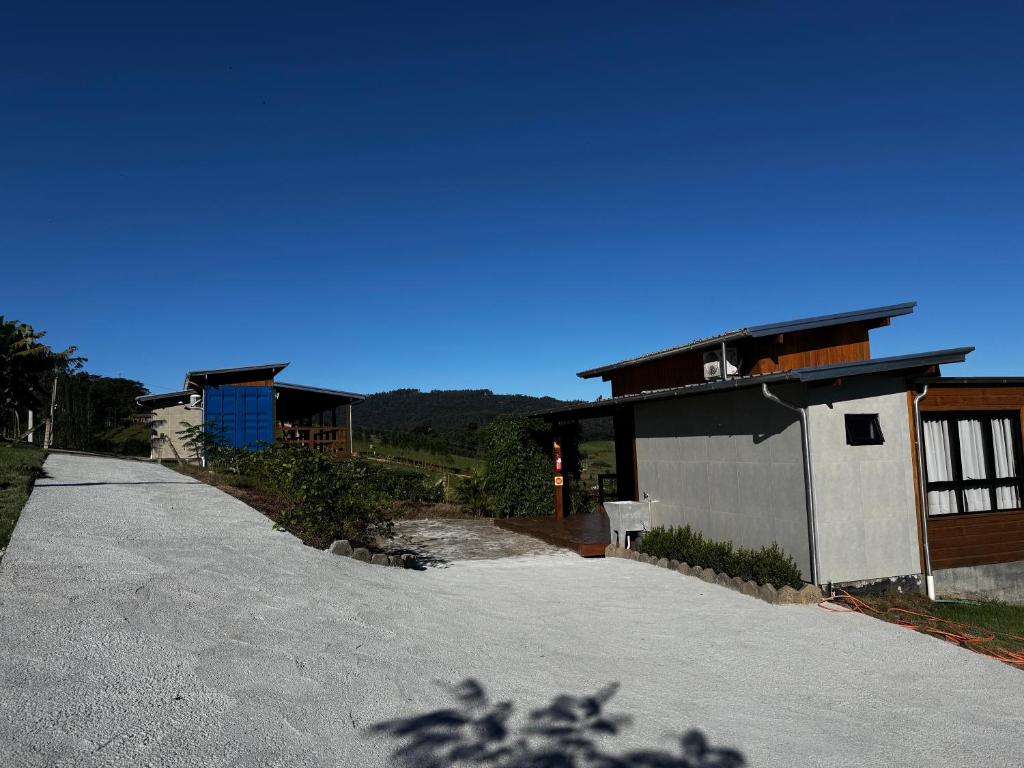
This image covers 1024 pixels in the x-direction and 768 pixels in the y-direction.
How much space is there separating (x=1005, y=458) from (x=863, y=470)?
3.19m

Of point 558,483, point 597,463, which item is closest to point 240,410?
point 558,483

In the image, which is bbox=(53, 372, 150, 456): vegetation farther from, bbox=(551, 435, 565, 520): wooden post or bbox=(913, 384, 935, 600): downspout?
bbox=(913, 384, 935, 600): downspout

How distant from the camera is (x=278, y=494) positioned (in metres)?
13.6

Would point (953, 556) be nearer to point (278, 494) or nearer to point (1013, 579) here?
point (1013, 579)

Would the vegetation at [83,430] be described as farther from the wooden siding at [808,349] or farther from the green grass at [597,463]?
the wooden siding at [808,349]

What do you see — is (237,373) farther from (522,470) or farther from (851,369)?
(851,369)

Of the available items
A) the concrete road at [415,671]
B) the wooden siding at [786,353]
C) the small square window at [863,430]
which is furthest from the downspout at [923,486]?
the wooden siding at [786,353]

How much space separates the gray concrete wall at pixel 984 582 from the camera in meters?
8.98

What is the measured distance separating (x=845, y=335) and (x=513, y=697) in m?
11.7

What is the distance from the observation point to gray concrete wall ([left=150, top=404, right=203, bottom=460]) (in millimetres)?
23766

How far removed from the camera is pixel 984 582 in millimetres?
9242

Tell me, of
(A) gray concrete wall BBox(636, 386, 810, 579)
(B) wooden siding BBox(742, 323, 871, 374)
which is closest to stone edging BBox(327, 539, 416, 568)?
(A) gray concrete wall BBox(636, 386, 810, 579)

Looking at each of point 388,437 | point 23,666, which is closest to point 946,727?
point 23,666

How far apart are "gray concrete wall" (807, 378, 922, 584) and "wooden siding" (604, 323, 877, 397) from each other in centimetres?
358
